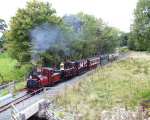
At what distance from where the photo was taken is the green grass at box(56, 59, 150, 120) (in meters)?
23.7

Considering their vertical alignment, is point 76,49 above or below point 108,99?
above

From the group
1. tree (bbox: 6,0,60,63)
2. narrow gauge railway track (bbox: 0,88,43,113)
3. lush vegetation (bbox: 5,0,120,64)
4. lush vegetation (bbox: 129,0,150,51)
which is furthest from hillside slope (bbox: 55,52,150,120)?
tree (bbox: 6,0,60,63)

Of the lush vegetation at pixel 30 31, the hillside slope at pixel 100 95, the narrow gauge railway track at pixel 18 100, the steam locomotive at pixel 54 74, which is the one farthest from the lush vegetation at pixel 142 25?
the narrow gauge railway track at pixel 18 100

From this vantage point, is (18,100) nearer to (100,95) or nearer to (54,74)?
(100,95)

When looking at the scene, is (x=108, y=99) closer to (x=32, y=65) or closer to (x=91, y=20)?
(x=32, y=65)

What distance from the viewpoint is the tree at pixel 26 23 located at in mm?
37594

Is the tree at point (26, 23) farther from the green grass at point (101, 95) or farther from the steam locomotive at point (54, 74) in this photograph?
the green grass at point (101, 95)

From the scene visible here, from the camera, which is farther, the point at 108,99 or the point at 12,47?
the point at 12,47

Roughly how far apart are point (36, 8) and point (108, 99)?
1604cm

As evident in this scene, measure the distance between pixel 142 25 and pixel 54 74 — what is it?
9.52m

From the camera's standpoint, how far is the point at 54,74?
1258 inches

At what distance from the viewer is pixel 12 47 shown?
39000mm

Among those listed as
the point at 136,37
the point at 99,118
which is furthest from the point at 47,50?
the point at 99,118

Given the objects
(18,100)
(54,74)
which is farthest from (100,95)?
(18,100)
